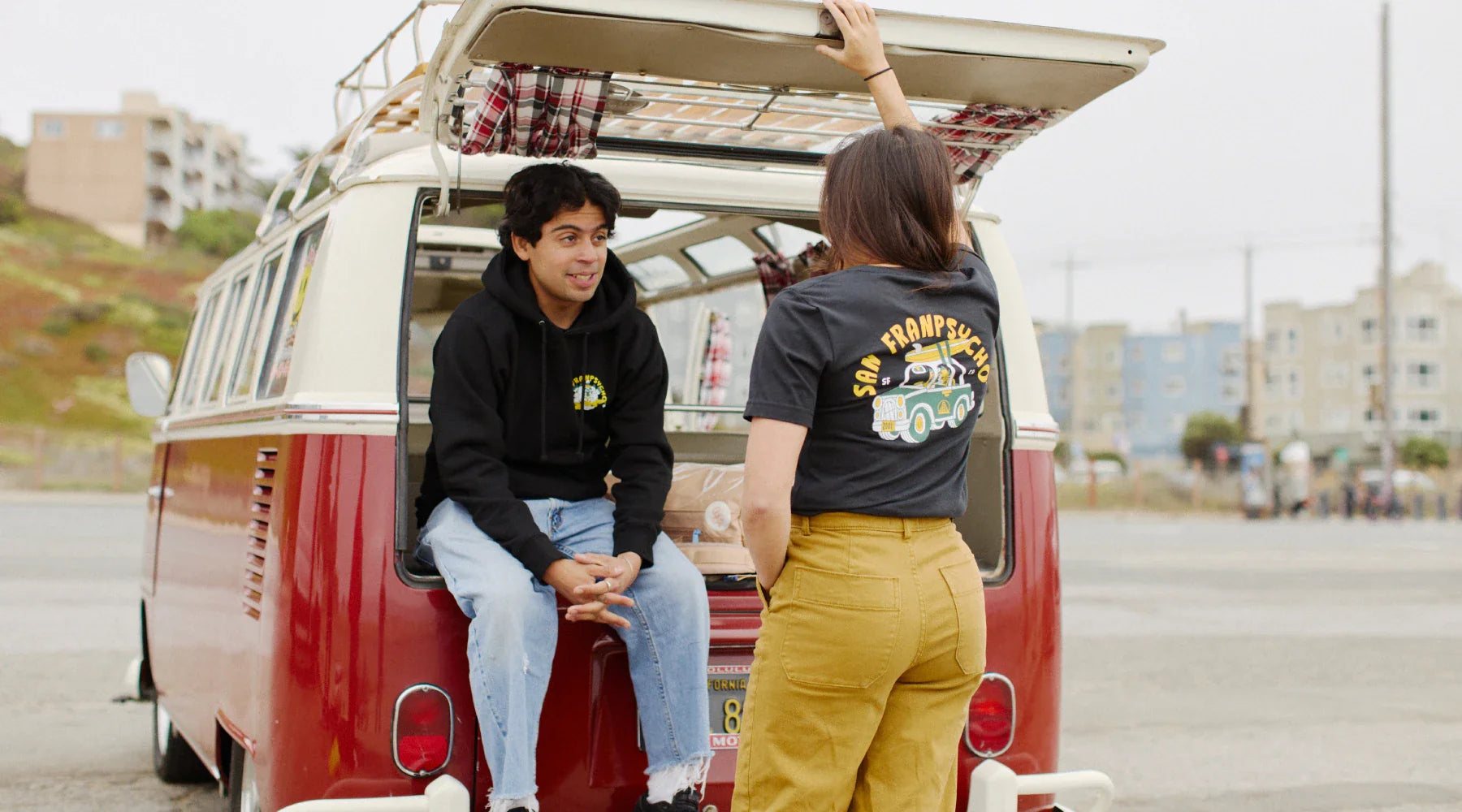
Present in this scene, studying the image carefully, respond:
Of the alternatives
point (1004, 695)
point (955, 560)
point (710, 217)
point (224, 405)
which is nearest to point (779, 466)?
point (955, 560)

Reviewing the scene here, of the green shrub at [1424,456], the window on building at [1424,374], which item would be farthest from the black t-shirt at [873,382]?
the window on building at [1424,374]

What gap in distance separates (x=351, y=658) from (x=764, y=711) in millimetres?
1003

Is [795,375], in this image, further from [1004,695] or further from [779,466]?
[1004,695]

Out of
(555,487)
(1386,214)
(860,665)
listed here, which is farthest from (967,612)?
(1386,214)

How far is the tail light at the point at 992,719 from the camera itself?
11.3 feet

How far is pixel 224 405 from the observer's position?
13.5ft

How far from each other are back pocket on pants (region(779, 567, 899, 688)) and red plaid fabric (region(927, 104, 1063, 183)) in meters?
1.28

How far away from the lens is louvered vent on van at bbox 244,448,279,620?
3316 mm

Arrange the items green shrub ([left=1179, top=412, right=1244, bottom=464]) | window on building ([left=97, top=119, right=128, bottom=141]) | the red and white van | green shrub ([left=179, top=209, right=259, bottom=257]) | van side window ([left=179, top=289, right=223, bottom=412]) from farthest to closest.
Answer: window on building ([left=97, top=119, right=128, bottom=141]) < green shrub ([left=1179, top=412, right=1244, bottom=464]) < green shrub ([left=179, top=209, right=259, bottom=257]) < van side window ([left=179, top=289, right=223, bottom=412]) < the red and white van

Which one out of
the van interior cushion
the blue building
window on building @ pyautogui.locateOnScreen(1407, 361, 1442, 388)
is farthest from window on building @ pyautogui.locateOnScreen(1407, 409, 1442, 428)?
the van interior cushion

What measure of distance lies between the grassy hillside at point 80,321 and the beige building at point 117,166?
18.6 metres

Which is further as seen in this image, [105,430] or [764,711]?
[105,430]

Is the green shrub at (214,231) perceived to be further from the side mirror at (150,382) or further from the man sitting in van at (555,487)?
the man sitting in van at (555,487)

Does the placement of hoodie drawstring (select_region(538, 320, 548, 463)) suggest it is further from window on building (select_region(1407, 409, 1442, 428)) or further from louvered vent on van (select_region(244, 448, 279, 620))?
window on building (select_region(1407, 409, 1442, 428))
